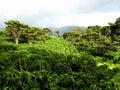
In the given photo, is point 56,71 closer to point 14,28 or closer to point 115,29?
point 14,28

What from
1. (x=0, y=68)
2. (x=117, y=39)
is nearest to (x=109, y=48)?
(x=117, y=39)

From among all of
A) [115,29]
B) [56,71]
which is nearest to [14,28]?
[56,71]

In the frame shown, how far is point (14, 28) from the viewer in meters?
60.7

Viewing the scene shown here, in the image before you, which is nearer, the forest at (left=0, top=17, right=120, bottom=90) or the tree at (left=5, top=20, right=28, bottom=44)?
the forest at (left=0, top=17, right=120, bottom=90)

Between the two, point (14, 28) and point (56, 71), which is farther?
point (14, 28)

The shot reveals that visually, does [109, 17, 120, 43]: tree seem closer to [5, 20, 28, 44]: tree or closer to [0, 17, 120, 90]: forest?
[0, 17, 120, 90]: forest

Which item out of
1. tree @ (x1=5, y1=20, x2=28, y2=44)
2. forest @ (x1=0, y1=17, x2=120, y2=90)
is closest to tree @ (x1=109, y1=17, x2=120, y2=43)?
forest @ (x1=0, y1=17, x2=120, y2=90)

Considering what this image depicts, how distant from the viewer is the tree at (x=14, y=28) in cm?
6062

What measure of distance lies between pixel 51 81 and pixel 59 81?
51.5 inches

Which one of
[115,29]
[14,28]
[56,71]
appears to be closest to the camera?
[56,71]

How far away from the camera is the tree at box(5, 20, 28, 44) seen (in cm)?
6062

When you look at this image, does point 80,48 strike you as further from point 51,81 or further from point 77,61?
point 51,81

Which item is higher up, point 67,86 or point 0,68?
point 0,68

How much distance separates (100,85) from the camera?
3897 cm
